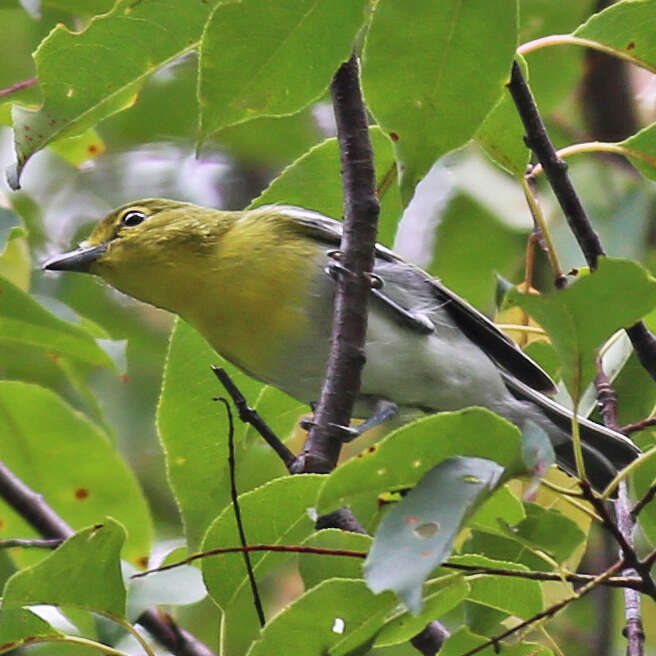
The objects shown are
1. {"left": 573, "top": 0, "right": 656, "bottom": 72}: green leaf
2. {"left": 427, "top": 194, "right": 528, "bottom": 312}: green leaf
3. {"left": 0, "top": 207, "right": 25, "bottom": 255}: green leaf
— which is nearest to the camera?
{"left": 573, "top": 0, "right": 656, "bottom": 72}: green leaf

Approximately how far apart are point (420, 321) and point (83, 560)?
1.78 metres

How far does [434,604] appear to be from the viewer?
6.69ft

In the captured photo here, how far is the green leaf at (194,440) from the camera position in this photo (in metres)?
3.14

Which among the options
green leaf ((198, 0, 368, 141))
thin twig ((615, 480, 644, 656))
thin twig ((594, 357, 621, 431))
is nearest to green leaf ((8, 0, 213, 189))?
green leaf ((198, 0, 368, 141))

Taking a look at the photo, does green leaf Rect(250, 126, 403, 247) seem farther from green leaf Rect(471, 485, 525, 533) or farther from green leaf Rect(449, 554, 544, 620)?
green leaf Rect(449, 554, 544, 620)

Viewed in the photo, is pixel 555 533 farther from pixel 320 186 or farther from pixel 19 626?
pixel 320 186

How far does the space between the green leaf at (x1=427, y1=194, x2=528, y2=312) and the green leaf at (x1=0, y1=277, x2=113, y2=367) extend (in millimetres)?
1505

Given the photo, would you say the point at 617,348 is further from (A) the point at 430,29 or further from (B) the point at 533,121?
(A) the point at 430,29

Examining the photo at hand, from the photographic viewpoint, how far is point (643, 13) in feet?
8.62

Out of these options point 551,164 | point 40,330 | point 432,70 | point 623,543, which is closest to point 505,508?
point 623,543

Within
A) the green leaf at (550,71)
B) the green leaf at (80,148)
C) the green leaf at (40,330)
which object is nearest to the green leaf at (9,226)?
the green leaf at (40,330)

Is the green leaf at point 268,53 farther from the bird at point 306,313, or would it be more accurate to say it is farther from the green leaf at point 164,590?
the bird at point 306,313

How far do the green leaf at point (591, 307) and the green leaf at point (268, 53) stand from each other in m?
0.62

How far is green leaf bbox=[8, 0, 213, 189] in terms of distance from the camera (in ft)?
8.05
